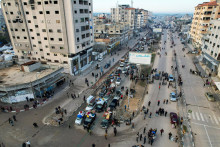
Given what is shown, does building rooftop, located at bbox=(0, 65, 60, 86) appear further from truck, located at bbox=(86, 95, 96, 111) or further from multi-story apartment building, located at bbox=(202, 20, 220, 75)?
multi-story apartment building, located at bbox=(202, 20, 220, 75)

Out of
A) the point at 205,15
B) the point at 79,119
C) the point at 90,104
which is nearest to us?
the point at 79,119

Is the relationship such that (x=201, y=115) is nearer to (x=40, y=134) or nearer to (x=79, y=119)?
(x=79, y=119)

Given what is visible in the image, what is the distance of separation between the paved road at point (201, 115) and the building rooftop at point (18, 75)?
31336 millimetres

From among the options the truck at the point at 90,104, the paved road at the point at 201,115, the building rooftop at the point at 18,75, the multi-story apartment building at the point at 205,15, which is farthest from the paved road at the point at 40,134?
the multi-story apartment building at the point at 205,15

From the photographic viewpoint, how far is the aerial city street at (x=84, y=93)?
20984 millimetres

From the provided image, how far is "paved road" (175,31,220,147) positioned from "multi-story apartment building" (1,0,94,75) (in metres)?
31.8

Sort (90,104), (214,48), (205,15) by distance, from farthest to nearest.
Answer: (205,15)
(214,48)
(90,104)

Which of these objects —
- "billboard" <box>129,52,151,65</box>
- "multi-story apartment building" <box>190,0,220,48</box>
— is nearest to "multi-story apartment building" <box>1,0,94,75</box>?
"billboard" <box>129,52,151,65</box>

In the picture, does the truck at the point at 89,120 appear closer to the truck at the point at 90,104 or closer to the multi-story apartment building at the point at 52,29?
the truck at the point at 90,104

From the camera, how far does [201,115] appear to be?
25.5 meters

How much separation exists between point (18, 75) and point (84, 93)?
1552cm

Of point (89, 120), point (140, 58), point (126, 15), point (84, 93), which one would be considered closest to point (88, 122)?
point (89, 120)

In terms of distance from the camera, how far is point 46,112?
2639 centimetres

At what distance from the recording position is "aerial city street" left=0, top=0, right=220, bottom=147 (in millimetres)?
20984
